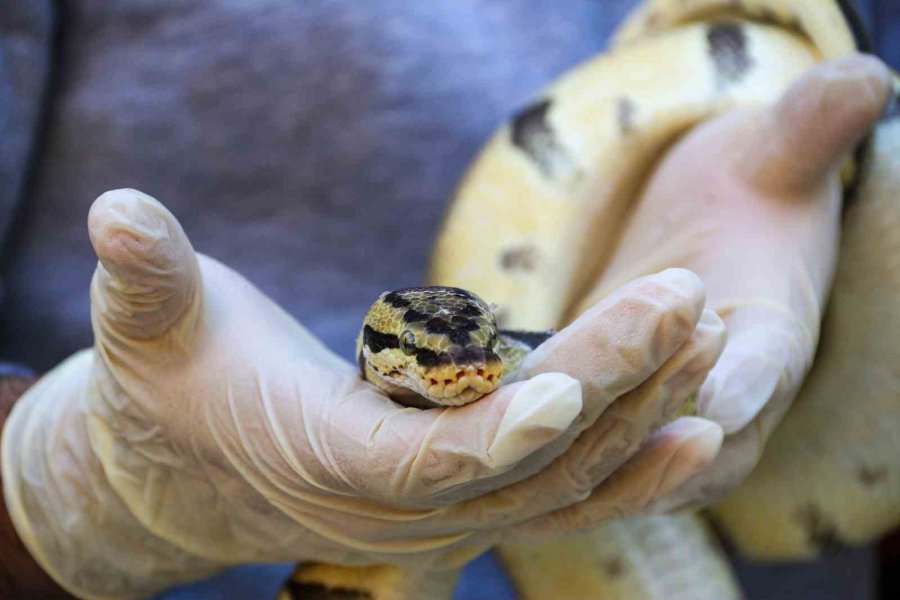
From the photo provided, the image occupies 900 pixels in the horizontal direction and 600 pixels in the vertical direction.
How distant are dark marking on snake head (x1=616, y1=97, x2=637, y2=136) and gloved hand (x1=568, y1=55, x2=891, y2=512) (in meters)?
0.14

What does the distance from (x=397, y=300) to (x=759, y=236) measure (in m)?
0.58

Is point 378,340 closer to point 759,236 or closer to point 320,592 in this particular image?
point 320,592

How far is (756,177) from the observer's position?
1198 millimetres

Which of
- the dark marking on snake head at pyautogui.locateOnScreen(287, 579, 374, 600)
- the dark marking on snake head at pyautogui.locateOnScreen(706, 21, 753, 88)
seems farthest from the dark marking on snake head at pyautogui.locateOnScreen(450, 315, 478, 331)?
the dark marking on snake head at pyautogui.locateOnScreen(706, 21, 753, 88)

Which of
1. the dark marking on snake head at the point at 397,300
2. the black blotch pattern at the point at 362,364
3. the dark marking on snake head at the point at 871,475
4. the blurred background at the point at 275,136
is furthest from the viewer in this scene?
the blurred background at the point at 275,136

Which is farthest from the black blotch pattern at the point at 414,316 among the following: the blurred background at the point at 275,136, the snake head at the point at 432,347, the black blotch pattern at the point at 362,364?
the blurred background at the point at 275,136

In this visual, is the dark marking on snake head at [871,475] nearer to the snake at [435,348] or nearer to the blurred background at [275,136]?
the blurred background at [275,136]

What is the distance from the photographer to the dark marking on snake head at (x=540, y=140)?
1465 millimetres

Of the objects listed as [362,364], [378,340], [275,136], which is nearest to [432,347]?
[378,340]

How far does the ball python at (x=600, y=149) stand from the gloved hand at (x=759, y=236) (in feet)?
0.38

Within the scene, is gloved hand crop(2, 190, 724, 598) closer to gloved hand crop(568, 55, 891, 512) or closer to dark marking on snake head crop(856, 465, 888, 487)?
gloved hand crop(568, 55, 891, 512)

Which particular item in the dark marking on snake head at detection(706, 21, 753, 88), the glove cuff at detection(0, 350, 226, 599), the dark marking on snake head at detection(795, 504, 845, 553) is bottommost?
the dark marking on snake head at detection(795, 504, 845, 553)

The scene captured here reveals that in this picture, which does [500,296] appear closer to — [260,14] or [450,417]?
[450,417]

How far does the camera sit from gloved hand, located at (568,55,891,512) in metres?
0.98
